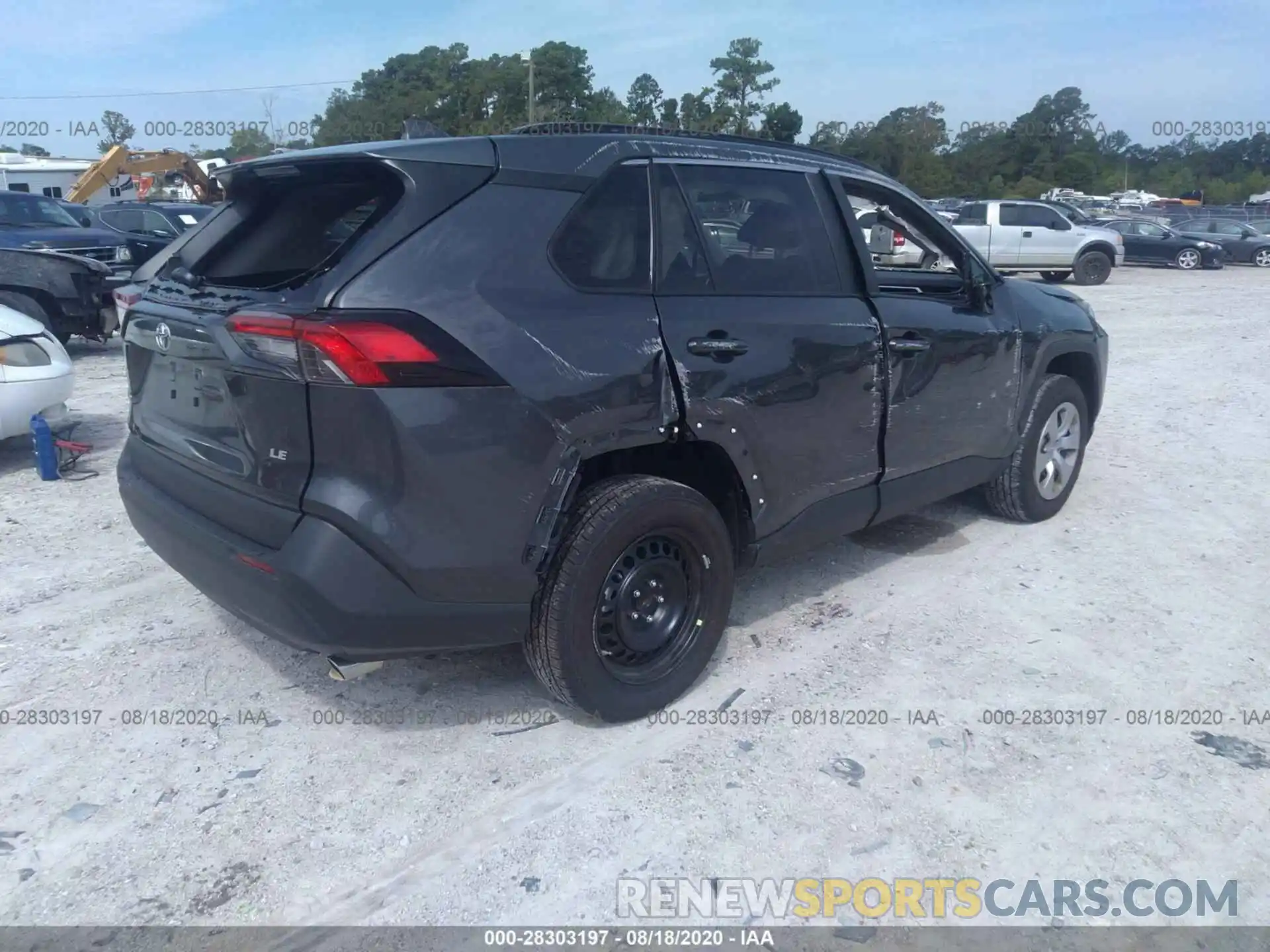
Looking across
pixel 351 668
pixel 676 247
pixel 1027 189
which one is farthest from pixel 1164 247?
pixel 1027 189

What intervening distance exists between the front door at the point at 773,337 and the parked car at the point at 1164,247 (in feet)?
84.7

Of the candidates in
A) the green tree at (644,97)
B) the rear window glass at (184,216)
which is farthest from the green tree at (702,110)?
the rear window glass at (184,216)

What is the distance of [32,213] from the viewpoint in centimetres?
1280

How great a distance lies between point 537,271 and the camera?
312 centimetres

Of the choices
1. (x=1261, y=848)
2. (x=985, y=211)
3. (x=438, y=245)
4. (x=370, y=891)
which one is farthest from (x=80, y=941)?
(x=985, y=211)

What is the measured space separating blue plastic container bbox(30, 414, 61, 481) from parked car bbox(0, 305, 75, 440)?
10 cm

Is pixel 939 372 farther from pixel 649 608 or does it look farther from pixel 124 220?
pixel 124 220

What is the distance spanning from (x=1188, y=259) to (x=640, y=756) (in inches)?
1119

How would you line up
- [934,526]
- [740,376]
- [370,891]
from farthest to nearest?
[934,526] → [740,376] → [370,891]

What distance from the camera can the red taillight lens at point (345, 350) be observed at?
277 cm

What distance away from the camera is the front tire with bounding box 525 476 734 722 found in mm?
3215

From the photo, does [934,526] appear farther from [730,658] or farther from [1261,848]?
[1261,848]

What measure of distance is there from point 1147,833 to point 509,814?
189cm

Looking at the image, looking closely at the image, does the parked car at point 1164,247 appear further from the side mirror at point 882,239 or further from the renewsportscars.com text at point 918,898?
the renewsportscars.com text at point 918,898
